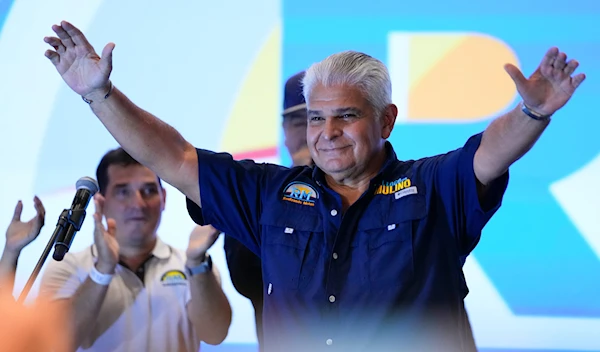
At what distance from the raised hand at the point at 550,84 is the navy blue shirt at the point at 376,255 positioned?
208 millimetres

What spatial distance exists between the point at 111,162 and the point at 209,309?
0.81 m

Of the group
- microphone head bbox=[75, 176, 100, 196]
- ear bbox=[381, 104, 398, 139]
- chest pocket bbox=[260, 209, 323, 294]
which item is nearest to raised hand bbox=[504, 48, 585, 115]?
ear bbox=[381, 104, 398, 139]

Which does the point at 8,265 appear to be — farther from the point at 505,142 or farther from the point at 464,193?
the point at 505,142

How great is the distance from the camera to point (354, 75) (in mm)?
2377

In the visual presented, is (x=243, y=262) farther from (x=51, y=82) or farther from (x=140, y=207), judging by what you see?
(x=51, y=82)

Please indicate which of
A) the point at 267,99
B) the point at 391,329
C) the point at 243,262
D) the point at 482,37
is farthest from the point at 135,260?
the point at 482,37

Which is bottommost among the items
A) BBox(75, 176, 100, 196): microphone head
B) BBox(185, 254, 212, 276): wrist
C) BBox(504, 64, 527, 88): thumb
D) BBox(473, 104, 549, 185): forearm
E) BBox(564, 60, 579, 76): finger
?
BBox(185, 254, 212, 276): wrist

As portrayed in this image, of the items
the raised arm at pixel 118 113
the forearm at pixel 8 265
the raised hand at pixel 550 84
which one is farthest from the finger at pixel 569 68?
the forearm at pixel 8 265

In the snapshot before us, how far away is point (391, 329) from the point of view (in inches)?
86.1

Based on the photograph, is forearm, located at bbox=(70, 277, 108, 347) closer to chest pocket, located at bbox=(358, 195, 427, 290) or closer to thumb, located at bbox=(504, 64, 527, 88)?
chest pocket, located at bbox=(358, 195, 427, 290)

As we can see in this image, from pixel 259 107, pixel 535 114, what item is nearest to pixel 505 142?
pixel 535 114

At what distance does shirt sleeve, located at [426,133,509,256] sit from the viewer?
2184 millimetres

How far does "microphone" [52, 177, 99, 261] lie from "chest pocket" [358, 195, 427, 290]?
77 centimetres

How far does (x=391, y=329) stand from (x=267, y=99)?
2.01m
